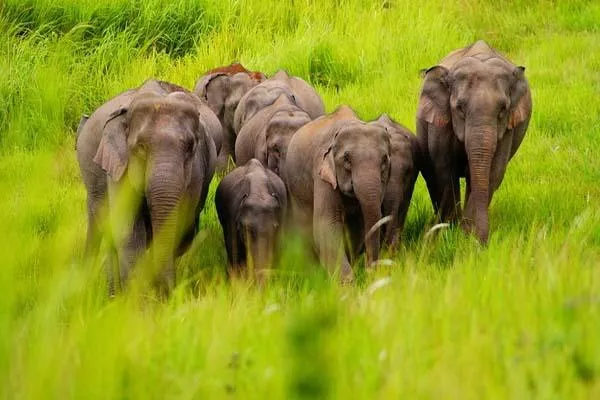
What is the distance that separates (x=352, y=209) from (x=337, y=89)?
618 cm

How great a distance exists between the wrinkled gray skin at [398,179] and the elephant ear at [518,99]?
77 centimetres

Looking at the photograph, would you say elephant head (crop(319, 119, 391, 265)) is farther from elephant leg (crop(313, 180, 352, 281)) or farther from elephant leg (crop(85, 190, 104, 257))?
elephant leg (crop(85, 190, 104, 257))

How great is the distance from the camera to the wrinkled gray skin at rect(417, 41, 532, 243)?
805 centimetres

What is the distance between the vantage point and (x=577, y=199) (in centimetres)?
849

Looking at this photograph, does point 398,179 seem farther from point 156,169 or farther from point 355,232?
point 156,169

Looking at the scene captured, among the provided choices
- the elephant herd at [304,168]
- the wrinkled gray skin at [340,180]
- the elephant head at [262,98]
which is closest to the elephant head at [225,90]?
the elephant head at [262,98]

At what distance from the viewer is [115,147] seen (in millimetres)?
7125

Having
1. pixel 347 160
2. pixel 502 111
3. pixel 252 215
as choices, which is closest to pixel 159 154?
pixel 252 215

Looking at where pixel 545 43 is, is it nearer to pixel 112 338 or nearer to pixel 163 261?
pixel 163 261

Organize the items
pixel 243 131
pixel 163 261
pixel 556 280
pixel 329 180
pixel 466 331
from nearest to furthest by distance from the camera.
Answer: pixel 466 331 → pixel 556 280 → pixel 163 261 → pixel 329 180 → pixel 243 131

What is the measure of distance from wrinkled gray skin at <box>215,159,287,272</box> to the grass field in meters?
0.33

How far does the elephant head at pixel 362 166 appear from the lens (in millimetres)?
7328

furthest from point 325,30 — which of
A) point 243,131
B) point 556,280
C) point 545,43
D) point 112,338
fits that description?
point 112,338

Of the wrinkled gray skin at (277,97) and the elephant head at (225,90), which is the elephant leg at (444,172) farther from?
the elephant head at (225,90)
